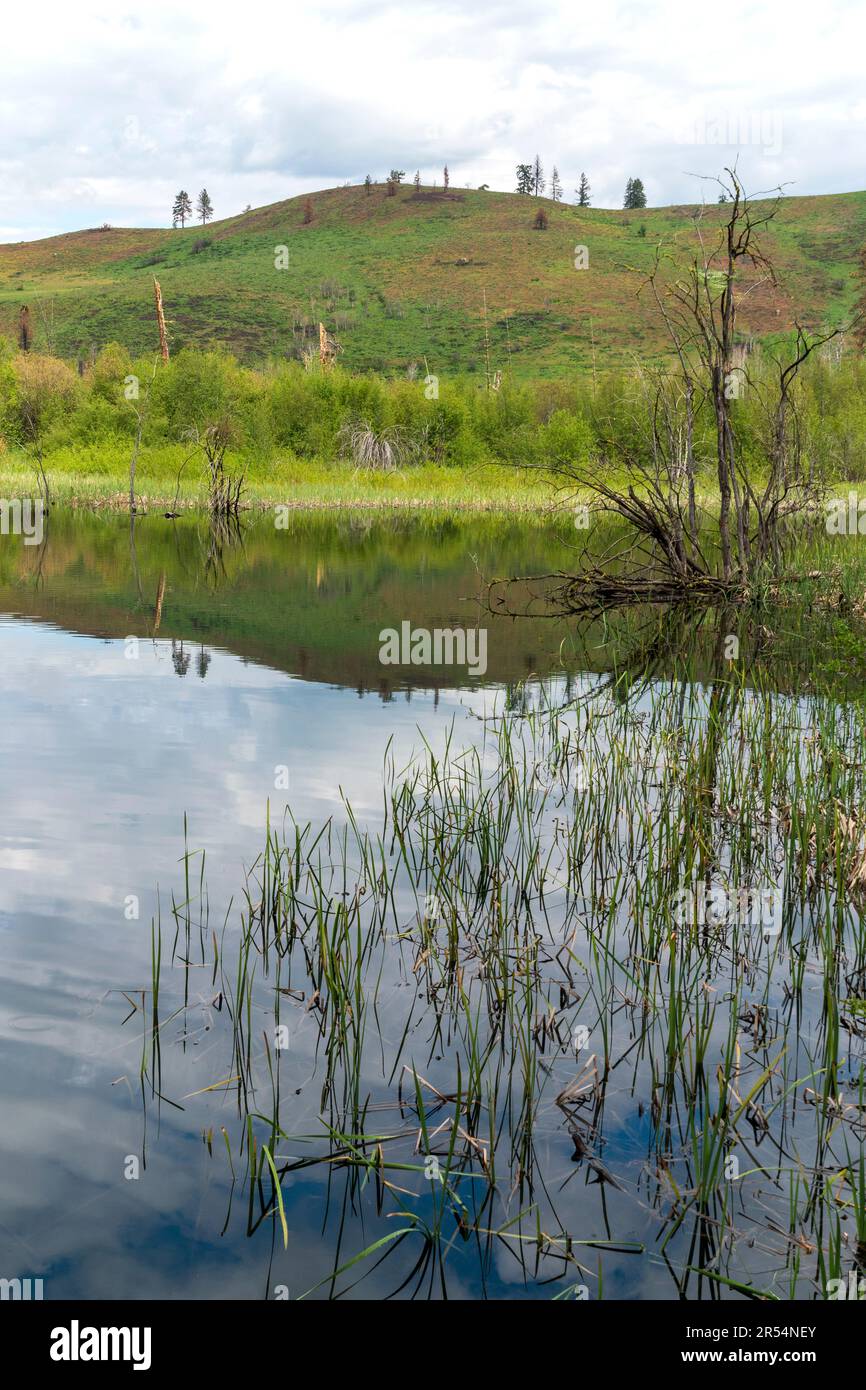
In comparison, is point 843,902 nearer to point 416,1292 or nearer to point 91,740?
point 416,1292

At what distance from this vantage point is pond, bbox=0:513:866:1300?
10.7 ft

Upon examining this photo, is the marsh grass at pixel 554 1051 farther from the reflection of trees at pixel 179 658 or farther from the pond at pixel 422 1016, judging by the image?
the reflection of trees at pixel 179 658

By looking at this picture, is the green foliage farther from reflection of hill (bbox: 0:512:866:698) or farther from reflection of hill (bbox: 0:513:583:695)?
reflection of hill (bbox: 0:512:866:698)

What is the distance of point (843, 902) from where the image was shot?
506cm

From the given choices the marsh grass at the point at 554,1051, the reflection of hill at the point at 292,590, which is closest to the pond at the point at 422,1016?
the marsh grass at the point at 554,1051

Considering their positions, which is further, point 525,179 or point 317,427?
point 525,179

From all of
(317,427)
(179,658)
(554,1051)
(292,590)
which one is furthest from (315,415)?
(554,1051)

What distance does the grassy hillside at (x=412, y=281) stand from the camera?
81875 mm

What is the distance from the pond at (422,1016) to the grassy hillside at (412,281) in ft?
193

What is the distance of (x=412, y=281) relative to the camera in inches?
3880

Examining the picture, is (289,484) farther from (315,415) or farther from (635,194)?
(635,194)

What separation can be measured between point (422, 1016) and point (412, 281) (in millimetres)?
100609
